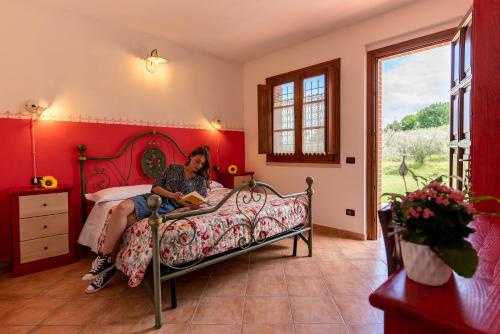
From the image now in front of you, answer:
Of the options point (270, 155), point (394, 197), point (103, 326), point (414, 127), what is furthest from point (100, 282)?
point (414, 127)

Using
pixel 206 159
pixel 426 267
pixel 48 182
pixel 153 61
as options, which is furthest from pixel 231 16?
pixel 426 267

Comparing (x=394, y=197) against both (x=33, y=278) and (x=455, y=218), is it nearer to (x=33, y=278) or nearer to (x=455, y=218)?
(x=455, y=218)

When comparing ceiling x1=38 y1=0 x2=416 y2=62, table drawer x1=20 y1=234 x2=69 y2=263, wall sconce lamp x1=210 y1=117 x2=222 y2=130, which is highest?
ceiling x1=38 y1=0 x2=416 y2=62

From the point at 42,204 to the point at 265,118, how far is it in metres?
3.08

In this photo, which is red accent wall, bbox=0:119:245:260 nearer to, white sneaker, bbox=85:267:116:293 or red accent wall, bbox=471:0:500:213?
white sneaker, bbox=85:267:116:293

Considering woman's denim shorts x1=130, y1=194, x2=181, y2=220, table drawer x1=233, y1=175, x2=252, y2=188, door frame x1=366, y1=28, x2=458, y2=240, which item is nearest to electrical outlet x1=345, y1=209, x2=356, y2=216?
door frame x1=366, y1=28, x2=458, y2=240

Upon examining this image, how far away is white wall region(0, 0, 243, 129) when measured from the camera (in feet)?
9.12

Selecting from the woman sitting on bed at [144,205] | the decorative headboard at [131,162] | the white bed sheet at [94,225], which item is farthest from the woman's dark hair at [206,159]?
the decorative headboard at [131,162]

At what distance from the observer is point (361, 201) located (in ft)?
11.6

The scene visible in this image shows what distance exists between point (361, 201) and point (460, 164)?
54.1 inches

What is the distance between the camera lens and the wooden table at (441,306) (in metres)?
0.57

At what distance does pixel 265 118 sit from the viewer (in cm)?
439

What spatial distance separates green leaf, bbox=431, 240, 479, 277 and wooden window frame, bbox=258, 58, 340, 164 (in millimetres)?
2994

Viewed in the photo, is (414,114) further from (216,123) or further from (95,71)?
(95,71)
